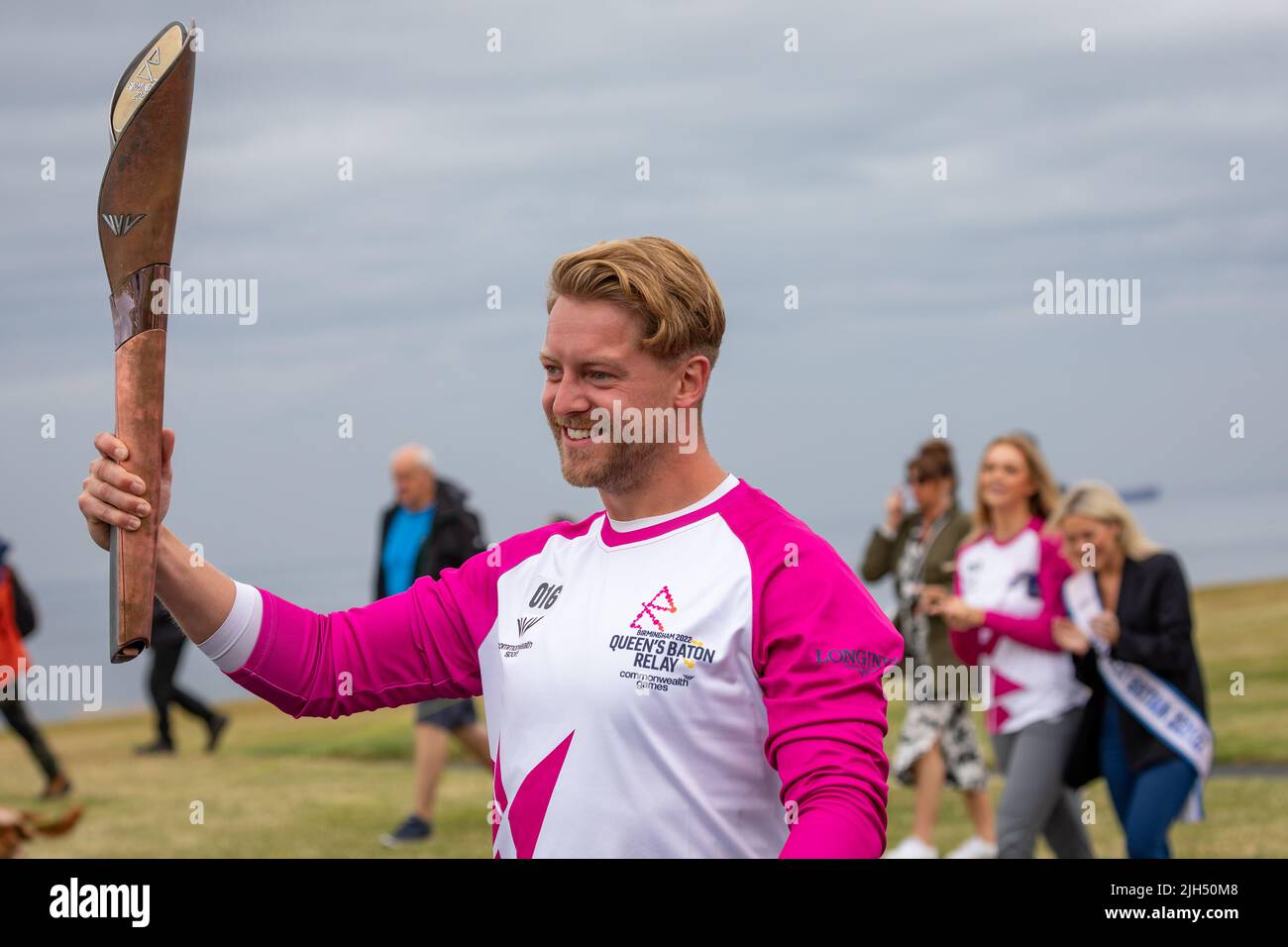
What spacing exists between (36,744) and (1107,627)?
8.88 metres

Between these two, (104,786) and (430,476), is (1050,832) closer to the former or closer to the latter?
(430,476)

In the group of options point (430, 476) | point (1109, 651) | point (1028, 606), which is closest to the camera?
point (1109, 651)

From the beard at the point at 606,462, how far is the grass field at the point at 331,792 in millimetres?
5941

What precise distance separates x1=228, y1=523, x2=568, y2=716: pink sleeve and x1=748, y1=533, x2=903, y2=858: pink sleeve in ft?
2.13

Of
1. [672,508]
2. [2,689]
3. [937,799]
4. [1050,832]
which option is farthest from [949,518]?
[672,508]

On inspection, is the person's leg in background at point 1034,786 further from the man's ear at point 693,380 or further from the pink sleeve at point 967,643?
the man's ear at point 693,380

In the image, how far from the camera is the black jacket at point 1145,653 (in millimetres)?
7336

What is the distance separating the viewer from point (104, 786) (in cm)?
1475

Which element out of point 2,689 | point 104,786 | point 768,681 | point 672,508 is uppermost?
point 672,508

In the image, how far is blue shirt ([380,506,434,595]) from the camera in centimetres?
1024

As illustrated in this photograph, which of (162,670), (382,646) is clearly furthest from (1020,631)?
(162,670)

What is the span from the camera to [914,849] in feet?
31.0

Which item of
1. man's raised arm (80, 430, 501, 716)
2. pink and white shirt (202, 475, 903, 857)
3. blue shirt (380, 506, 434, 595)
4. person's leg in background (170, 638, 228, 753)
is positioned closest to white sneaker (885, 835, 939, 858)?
blue shirt (380, 506, 434, 595)

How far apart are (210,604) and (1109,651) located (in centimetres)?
526
